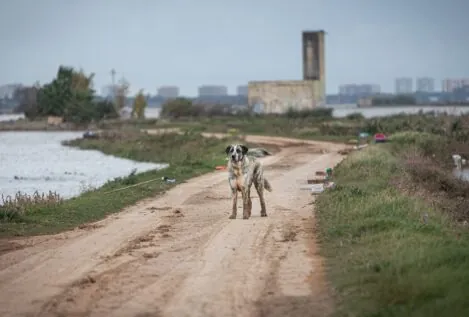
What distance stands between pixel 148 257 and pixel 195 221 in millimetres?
4553

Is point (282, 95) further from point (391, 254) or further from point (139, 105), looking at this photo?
point (391, 254)

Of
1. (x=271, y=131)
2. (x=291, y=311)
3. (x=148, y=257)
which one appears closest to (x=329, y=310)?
(x=291, y=311)

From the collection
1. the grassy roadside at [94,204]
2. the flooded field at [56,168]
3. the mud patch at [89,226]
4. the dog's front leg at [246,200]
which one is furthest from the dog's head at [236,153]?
the flooded field at [56,168]

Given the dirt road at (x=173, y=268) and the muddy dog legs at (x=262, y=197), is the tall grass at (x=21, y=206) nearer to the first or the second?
the dirt road at (x=173, y=268)

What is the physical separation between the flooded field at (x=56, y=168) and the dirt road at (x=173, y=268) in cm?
1266

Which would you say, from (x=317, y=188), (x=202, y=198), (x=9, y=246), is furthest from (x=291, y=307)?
(x=317, y=188)

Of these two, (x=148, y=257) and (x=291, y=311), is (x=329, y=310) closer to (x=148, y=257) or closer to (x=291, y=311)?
(x=291, y=311)

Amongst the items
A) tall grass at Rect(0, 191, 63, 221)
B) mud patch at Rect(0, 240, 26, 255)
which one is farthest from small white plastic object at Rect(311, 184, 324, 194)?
mud patch at Rect(0, 240, 26, 255)

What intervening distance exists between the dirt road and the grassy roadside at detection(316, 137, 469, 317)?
0.35 meters

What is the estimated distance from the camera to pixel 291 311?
10.3m

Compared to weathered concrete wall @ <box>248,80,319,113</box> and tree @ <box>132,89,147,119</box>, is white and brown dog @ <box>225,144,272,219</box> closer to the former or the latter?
weathered concrete wall @ <box>248,80,319,113</box>

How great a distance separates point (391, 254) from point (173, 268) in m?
2.83

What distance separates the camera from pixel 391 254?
496 inches

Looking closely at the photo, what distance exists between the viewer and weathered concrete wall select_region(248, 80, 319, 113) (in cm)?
9912
